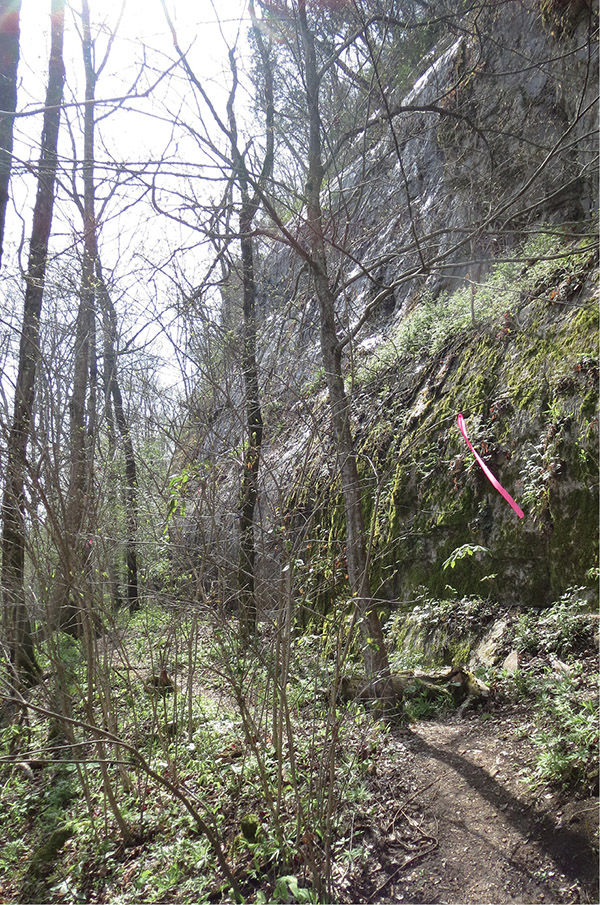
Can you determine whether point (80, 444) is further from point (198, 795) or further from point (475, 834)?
point (475, 834)

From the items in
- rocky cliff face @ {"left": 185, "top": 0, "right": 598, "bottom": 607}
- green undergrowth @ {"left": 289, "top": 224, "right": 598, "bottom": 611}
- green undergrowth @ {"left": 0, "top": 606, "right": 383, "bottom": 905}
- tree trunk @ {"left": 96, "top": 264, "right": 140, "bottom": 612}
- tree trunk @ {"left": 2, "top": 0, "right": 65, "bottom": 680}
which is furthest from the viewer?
tree trunk @ {"left": 96, "top": 264, "right": 140, "bottom": 612}

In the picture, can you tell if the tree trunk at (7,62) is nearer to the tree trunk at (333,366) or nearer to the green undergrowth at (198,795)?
the tree trunk at (333,366)

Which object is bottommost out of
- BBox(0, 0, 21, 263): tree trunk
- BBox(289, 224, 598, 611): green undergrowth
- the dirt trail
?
the dirt trail

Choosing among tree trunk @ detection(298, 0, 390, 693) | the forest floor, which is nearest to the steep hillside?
tree trunk @ detection(298, 0, 390, 693)

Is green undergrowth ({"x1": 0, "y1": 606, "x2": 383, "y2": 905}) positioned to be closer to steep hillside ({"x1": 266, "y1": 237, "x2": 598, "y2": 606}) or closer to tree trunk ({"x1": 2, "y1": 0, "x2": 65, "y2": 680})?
tree trunk ({"x1": 2, "y1": 0, "x2": 65, "y2": 680})

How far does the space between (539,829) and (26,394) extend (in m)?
5.07

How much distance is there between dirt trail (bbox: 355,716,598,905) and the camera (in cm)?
234

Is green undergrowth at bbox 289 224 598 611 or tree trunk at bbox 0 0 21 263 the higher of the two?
tree trunk at bbox 0 0 21 263

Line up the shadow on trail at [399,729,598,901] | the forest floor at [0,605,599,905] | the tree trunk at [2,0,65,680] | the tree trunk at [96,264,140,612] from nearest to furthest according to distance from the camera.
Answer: the shadow on trail at [399,729,598,901] < the forest floor at [0,605,599,905] < the tree trunk at [2,0,65,680] < the tree trunk at [96,264,140,612]

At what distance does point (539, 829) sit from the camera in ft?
8.44

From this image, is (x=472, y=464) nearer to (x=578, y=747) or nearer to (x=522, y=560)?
(x=522, y=560)

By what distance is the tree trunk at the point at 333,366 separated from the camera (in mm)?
4098

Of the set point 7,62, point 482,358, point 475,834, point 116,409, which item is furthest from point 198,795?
point 7,62

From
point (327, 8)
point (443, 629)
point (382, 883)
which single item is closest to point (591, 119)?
point (327, 8)
